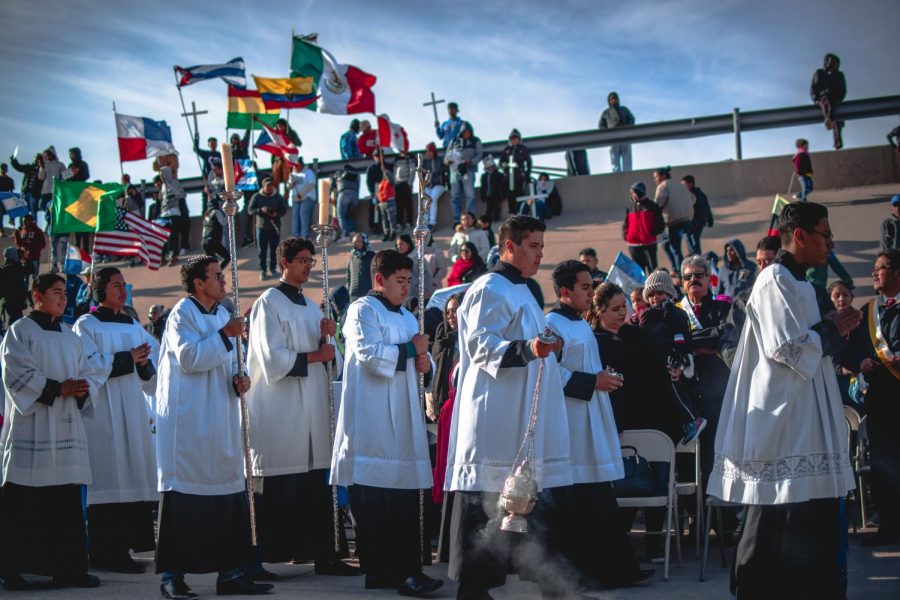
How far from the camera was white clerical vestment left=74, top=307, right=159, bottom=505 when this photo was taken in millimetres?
8227

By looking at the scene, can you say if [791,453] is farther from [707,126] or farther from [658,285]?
[707,126]

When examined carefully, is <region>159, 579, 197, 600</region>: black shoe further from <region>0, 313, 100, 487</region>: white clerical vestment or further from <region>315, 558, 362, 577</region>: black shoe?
<region>0, 313, 100, 487</region>: white clerical vestment

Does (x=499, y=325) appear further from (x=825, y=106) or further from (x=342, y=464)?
(x=825, y=106)

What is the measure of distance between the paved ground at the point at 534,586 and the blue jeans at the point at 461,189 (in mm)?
12402

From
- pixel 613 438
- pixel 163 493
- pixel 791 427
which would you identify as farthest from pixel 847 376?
pixel 163 493

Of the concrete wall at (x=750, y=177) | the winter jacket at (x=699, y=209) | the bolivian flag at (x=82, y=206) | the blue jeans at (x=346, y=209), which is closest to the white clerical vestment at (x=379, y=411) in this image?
the winter jacket at (x=699, y=209)

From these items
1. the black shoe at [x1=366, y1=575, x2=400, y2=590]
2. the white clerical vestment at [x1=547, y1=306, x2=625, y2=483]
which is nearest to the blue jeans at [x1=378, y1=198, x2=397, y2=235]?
the white clerical vestment at [x1=547, y1=306, x2=625, y2=483]

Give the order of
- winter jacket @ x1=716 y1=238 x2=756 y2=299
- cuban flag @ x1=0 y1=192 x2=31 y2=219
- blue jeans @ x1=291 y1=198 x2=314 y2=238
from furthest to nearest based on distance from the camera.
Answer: cuban flag @ x1=0 y1=192 x2=31 y2=219 < blue jeans @ x1=291 y1=198 x2=314 y2=238 < winter jacket @ x1=716 y1=238 x2=756 y2=299

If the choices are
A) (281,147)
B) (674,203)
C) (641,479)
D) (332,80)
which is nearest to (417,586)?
(641,479)

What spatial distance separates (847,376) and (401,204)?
11593 millimetres

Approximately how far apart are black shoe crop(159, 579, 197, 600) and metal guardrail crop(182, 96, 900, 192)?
1543cm

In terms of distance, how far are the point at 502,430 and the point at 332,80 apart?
630 inches

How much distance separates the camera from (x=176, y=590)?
21.9ft

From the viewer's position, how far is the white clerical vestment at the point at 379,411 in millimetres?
7008
